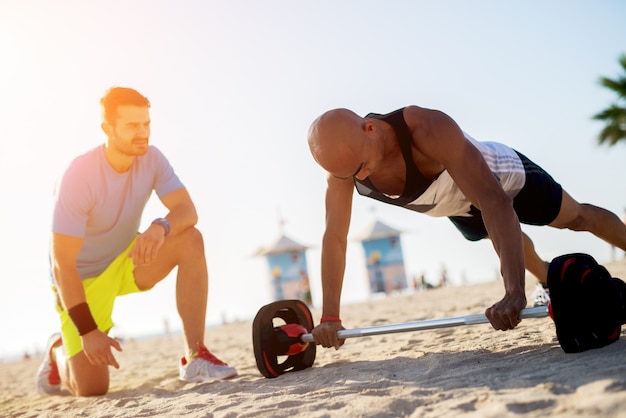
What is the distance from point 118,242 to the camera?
333 cm

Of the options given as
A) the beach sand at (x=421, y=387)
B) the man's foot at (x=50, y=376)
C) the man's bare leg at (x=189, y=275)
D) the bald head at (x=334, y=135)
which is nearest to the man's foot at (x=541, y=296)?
the beach sand at (x=421, y=387)

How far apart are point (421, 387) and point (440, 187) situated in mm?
974

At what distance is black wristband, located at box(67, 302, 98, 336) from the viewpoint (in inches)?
107

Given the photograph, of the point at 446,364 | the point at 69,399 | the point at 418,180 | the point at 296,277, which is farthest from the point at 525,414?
the point at 296,277

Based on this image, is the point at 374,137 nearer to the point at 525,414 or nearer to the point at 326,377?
the point at 326,377

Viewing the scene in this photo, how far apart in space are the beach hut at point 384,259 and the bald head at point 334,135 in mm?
18768

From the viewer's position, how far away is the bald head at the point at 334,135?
2229mm

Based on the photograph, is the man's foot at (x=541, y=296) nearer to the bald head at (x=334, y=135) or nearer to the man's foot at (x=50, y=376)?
the bald head at (x=334, y=135)

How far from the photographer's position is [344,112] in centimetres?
232

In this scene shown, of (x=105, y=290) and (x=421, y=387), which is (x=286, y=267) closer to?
(x=105, y=290)

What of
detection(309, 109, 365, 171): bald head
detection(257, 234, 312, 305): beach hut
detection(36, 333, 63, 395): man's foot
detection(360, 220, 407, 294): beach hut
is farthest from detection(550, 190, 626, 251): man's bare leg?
detection(360, 220, 407, 294): beach hut

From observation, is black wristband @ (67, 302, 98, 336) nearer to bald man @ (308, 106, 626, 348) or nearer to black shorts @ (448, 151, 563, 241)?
bald man @ (308, 106, 626, 348)

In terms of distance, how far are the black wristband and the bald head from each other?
1350 mm

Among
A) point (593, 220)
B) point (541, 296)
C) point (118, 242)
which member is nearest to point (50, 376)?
point (118, 242)
